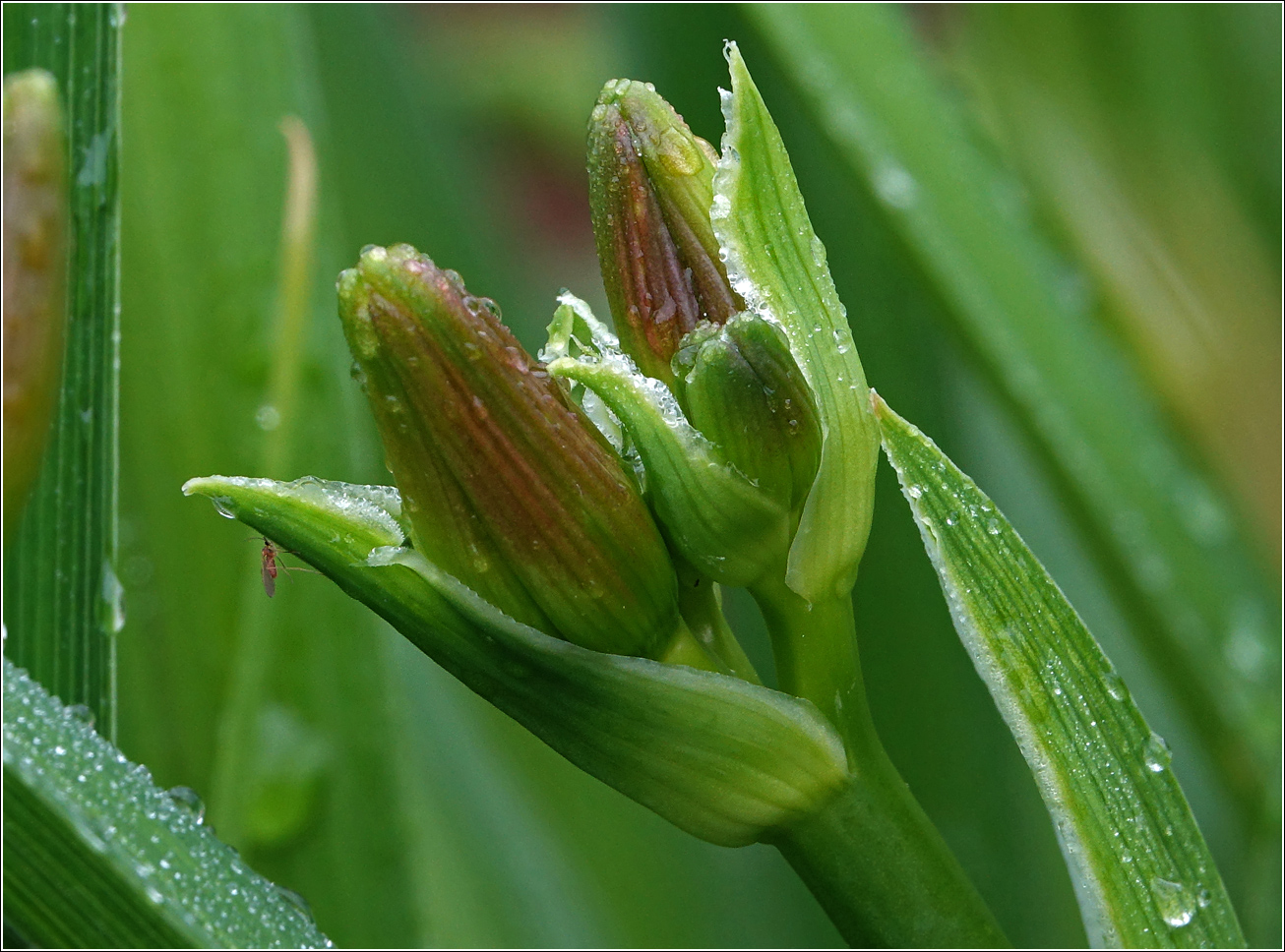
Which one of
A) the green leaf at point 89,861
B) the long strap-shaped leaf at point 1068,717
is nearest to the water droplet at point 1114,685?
the long strap-shaped leaf at point 1068,717

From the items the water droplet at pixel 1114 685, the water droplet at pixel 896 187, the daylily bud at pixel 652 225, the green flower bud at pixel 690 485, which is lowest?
the water droplet at pixel 1114 685

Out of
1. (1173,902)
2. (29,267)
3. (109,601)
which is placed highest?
(29,267)

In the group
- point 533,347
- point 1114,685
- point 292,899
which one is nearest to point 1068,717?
point 1114,685

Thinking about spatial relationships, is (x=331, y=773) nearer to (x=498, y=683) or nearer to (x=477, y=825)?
(x=498, y=683)

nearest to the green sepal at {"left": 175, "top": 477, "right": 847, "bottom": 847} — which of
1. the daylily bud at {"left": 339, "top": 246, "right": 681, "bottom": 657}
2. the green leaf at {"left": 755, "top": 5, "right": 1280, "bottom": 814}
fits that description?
the daylily bud at {"left": 339, "top": 246, "right": 681, "bottom": 657}

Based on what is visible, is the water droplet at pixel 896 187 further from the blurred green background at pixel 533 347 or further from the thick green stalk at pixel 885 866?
the thick green stalk at pixel 885 866

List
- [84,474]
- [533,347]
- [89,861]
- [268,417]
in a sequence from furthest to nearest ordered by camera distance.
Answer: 1. [533,347]
2. [268,417]
3. [84,474]
4. [89,861]

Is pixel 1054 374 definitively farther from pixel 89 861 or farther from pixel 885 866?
pixel 89 861
